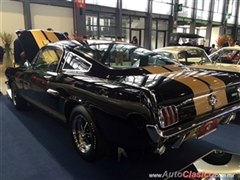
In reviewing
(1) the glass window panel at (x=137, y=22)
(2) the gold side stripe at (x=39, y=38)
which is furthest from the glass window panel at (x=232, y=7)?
(2) the gold side stripe at (x=39, y=38)

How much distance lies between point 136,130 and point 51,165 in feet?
4.15

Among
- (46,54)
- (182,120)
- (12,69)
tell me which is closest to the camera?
(182,120)

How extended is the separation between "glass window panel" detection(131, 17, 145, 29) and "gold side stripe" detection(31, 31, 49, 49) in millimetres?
11584

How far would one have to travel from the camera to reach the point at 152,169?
90.0 inches

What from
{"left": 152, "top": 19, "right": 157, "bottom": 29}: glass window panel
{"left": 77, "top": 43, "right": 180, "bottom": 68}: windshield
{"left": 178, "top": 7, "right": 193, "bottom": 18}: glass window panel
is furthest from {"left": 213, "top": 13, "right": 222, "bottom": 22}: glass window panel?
{"left": 77, "top": 43, "right": 180, "bottom": 68}: windshield

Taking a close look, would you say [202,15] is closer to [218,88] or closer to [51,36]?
[51,36]

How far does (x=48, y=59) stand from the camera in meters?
3.37

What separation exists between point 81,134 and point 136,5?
14.4 m

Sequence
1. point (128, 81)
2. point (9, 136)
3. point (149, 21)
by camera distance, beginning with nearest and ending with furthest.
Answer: point (128, 81), point (9, 136), point (149, 21)

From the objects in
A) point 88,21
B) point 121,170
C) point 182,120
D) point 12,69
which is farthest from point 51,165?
point 88,21

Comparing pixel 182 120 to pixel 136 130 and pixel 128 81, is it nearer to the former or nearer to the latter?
pixel 136 130

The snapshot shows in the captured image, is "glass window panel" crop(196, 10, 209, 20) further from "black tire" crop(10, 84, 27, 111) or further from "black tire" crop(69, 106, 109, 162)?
"black tire" crop(69, 106, 109, 162)

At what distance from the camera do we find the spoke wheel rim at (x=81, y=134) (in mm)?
2410

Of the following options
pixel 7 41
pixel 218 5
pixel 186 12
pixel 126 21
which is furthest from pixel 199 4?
pixel 7 41
